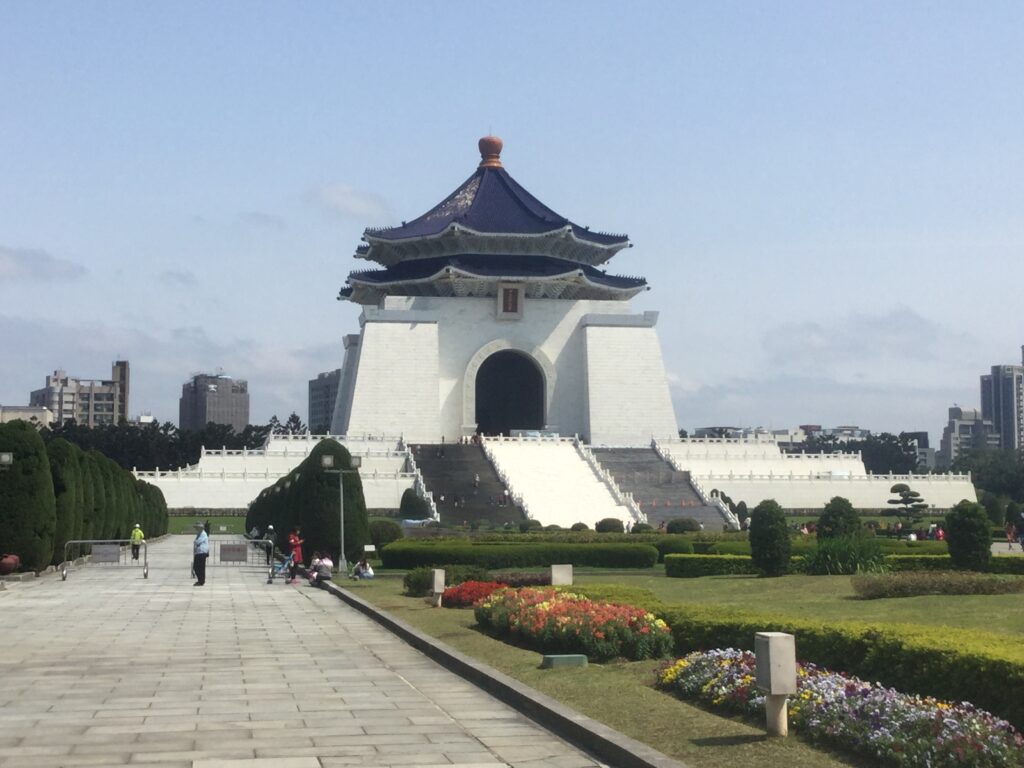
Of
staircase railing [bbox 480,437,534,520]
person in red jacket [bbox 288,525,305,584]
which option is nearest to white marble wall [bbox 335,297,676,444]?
staircase railing [bbox 480,437,534,520]

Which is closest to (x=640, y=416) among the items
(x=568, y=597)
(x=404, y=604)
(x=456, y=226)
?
(x=456, y=226)

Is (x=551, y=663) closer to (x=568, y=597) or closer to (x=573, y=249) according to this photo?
(x=568, y=597)

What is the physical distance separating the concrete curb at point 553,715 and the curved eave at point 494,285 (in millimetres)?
44263

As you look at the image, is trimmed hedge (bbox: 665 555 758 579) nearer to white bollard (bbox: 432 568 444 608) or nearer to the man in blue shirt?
white bollard (bbox: 432 568 444 608)

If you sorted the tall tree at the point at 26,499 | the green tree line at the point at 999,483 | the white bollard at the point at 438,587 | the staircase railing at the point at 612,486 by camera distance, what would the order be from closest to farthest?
the white bollard at the point at 438,587 → the tall tree at the point at 26,499 → the green tree line at the point at 999,483 → the staircase railing at the point at 612,486

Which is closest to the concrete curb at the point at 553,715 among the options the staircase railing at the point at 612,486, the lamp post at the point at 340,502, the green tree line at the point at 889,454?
the lamp post at the point at 340,502

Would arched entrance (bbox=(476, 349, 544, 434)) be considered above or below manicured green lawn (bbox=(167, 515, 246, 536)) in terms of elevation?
above

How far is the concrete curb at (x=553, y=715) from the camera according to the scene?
6.54m

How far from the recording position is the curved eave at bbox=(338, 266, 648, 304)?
184ft

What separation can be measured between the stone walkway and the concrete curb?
0.32 feet

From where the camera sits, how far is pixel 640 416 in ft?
187

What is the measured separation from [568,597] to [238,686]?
11.9 ft

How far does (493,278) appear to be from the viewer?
5600 centimetres

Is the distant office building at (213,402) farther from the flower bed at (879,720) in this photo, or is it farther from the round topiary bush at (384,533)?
the flower bed at (879,720)
